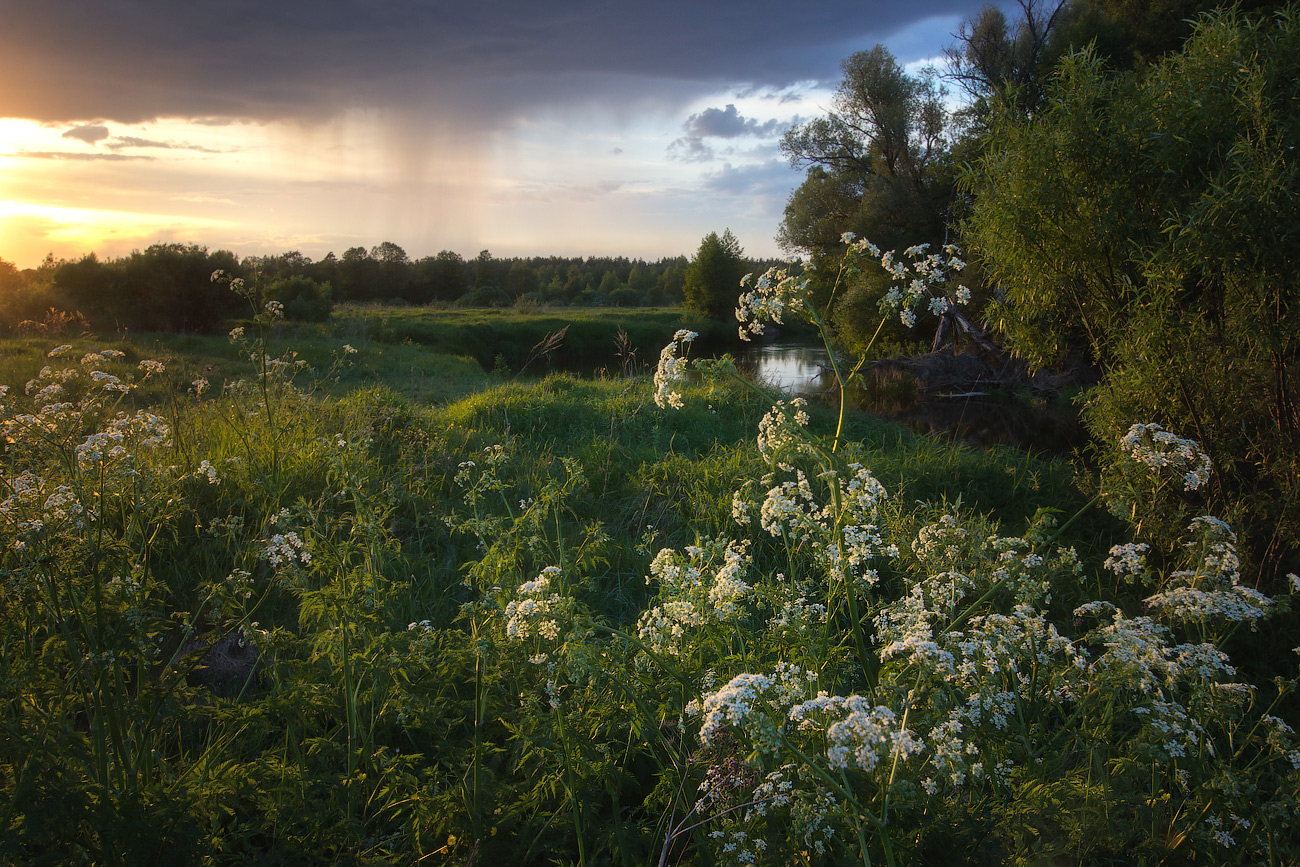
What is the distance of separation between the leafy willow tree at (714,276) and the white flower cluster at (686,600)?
4309cm

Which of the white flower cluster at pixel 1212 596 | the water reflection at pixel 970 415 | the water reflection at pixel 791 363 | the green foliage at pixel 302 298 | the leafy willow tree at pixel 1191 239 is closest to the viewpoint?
the white flower cluster at pixel 1212 596

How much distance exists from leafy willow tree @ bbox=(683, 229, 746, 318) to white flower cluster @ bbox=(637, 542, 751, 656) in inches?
1697

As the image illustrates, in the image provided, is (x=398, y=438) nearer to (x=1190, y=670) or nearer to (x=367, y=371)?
(x=1190, y=670)

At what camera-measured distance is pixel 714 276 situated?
148 ft

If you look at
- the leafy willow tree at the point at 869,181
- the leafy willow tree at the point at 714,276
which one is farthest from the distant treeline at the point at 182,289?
the leafy willow tree at the point at 869,181

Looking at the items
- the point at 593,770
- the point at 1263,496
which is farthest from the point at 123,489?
the point at 1263,496

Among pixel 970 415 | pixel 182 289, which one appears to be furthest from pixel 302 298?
pixel 970 415

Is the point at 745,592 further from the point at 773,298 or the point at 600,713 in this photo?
the point at 773,298

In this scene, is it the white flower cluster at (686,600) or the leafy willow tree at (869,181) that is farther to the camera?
the leafy willow tree at (869,181)

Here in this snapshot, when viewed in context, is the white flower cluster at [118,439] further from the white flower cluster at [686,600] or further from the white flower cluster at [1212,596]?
the white flower cluster at [1212,596]

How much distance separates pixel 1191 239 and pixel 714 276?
41744 millimetres

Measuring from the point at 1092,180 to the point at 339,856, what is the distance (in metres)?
6.73

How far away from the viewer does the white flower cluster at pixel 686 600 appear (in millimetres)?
2508

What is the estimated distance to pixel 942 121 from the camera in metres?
23.7
